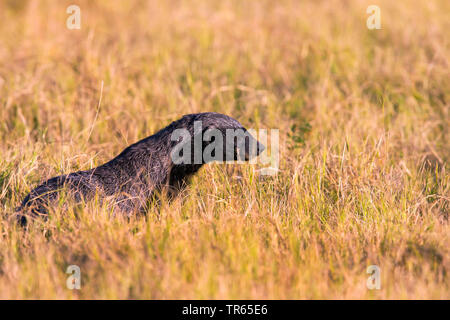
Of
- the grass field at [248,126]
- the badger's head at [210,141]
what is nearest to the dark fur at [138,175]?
the badger's head at [210,141]

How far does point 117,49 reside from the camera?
28.6ft

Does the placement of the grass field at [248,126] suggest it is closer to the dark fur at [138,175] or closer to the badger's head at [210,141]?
the dark fur at [138,175]

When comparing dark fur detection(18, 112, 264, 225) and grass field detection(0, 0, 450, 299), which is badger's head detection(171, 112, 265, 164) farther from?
grass field detection(0, 0, 450, 299)

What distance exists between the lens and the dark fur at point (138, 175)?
15.8 feet

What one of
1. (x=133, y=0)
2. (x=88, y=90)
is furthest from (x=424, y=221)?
(x=133, y=0)

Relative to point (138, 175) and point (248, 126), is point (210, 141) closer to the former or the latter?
point (138, 175)

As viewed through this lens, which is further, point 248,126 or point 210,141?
point 248,126

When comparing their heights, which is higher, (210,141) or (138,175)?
(210,141)

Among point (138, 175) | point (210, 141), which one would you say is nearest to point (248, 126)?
point (210, 141)

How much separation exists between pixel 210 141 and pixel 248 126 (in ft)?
6.43

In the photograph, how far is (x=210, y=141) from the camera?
16.5 ft

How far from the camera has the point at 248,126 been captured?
6.93 meters

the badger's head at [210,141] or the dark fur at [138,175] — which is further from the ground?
the badger's head at [210,141]

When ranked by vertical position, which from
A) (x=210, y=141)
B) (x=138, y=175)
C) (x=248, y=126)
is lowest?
(x=138, y=175)
